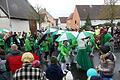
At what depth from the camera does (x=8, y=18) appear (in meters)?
48.8

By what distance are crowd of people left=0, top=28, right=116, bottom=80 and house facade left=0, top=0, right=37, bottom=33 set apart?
25.0m

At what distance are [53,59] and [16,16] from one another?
43.3 metres

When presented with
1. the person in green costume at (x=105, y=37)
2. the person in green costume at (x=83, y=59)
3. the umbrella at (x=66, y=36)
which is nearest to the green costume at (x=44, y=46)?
the umbrella at (x=66, y=36)

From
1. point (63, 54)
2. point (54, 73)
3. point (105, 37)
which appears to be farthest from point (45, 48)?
point (54, 73)

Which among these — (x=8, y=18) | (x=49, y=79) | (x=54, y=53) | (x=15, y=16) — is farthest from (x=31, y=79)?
(x=15, y=16)

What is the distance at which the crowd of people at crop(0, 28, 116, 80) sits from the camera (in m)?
7.90

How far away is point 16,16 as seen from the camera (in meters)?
53.2

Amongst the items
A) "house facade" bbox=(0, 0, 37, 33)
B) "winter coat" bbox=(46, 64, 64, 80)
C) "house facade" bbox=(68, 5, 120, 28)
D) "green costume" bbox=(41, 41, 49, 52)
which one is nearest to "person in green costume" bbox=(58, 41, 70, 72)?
"green costume" bbox=(41, 41, 49, 52)

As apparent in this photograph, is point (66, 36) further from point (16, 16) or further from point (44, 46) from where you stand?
point (16, 16)

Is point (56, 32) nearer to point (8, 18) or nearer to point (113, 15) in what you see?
point (8, 18)

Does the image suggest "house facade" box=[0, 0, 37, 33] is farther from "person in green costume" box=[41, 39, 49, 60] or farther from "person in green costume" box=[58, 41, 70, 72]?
"person in green costume" box=[58, 41, 70, 72]

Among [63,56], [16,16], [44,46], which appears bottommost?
[63,56]

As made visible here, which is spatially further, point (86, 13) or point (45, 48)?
point (86, 13)

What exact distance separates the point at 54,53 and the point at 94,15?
81002 millimetres
